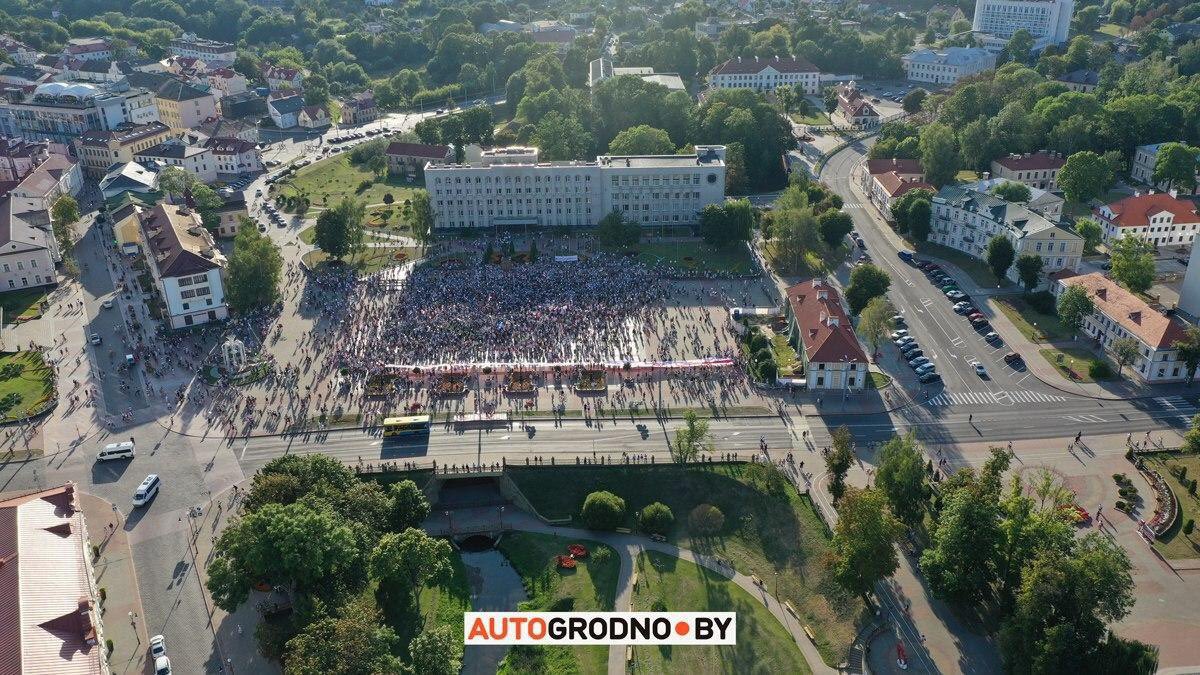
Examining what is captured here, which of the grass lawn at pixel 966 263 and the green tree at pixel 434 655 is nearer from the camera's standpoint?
the green tree at pixel 434 655

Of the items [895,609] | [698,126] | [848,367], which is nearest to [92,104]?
[698,126]

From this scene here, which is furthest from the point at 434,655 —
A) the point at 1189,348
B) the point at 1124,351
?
the point at 1189,348

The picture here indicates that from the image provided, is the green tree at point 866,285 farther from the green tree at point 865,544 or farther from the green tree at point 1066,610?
the green tree at point 1066,610

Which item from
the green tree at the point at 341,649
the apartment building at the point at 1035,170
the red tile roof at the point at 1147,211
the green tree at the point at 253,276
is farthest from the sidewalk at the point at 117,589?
the apartment building at the point at 1035,170

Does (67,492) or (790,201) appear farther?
(790,201)

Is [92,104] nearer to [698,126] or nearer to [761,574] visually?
[698,126]

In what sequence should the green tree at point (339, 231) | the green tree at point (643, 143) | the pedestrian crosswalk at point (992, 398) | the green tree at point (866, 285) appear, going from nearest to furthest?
the pedestrian crosswalk at point (992, 398), the green tree at point (866, 285), the green tree at point (339, 231), the green tree at point (643, 143)

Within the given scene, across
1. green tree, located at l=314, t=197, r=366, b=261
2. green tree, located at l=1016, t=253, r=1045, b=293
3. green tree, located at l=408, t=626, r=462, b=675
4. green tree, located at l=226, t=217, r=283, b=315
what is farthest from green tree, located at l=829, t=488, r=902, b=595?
green tree, located at l=314, t=197, r=366, b=261
